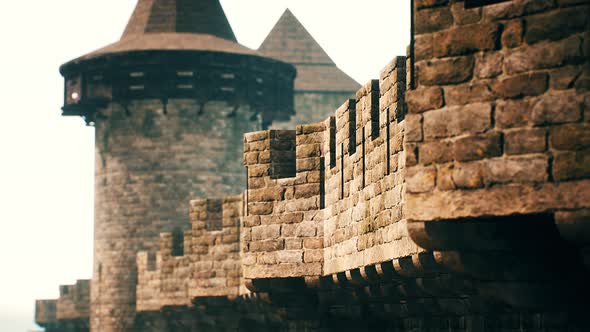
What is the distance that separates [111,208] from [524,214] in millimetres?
32238

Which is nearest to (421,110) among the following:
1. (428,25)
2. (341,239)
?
(428,25)

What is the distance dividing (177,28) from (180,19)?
37cm

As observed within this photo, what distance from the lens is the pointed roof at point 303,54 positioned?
162 ft

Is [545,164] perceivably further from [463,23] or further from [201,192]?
[201,192]

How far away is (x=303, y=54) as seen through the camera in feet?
166

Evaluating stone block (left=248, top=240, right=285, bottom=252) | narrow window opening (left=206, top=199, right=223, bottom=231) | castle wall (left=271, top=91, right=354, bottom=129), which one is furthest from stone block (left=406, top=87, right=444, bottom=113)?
castle wall (left=271, top=91, right=354, bottom=129)

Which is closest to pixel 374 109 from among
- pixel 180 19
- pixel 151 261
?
pixel 151 261

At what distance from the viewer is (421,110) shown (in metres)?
9.57

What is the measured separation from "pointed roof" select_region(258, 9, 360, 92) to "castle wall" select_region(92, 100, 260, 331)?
9.07m

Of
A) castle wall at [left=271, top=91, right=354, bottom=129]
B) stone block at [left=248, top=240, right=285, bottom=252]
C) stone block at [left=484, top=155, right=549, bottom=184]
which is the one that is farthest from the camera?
castle wall at [left=271, top=91, right=354, bottom=129]

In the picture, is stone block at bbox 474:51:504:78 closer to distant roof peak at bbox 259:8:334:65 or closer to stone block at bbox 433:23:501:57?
stone block at bbox 433:23:501:57

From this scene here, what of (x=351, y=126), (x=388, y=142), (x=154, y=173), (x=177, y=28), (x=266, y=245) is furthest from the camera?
(x=177, y=28)

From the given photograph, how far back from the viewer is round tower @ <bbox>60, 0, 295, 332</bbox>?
1585 inches

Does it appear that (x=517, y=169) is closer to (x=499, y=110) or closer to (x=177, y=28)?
(x=499, y=110)
